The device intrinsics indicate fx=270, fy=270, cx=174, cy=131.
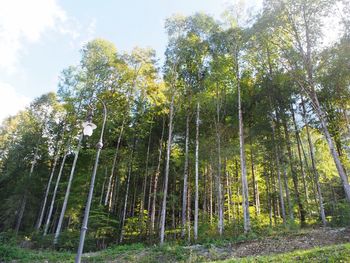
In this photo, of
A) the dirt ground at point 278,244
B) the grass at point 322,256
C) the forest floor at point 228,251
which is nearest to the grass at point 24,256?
the forest floor at point 228,251

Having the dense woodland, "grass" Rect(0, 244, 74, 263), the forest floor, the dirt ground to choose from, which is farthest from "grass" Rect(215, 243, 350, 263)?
"grass" Rect(0, 244, 74, 263)

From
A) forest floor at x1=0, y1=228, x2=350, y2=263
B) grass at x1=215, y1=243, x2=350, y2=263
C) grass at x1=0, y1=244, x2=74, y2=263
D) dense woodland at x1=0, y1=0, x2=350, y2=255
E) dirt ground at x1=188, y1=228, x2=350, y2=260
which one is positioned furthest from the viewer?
dense woodland at x1=0, y1=0, x2=350, y2=255

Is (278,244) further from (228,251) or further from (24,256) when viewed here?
(24,256)

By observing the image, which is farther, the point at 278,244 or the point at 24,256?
the point at 24,256

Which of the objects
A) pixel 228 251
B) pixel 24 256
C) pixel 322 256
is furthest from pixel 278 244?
pixel 24 256

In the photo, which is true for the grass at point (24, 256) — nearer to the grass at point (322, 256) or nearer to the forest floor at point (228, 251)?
the forest floor at point (228, 251)

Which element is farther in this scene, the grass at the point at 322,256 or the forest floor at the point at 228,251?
the forest floor at the point at 228,251

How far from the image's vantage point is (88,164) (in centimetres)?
2084

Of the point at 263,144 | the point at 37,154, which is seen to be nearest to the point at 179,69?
the point at 263,144

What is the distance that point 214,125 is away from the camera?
55.9 feet

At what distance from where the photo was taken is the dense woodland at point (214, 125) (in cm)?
1253

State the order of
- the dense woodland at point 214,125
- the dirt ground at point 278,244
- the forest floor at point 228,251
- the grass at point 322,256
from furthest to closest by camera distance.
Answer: the dense woodland at point 214,125, the dirt ground at point 278,244, the forest floor at point 228,251, the grass at point 322,256

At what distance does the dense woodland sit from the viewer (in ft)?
41.1

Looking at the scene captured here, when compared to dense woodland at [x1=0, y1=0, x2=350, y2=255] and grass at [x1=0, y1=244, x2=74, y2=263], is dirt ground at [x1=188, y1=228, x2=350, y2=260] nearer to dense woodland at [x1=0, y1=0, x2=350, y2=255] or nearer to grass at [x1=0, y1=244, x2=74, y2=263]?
A: dense woodland at [x1=0, y1=0, x2=350, y2=255]
